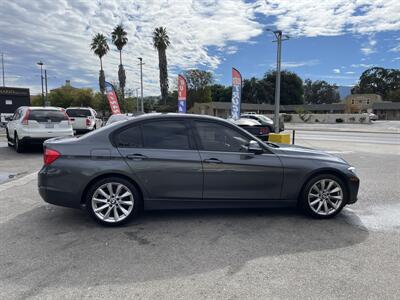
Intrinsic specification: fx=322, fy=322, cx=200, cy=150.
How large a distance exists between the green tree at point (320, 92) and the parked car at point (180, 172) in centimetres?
12300

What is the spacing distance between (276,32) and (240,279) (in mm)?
20805

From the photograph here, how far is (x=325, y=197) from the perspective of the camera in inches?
189

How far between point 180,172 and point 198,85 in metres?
73.3

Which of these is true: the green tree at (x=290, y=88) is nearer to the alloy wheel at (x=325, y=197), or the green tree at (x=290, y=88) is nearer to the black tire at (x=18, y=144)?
the black tire at (x=18, y=144)

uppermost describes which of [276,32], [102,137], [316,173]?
[276,32]

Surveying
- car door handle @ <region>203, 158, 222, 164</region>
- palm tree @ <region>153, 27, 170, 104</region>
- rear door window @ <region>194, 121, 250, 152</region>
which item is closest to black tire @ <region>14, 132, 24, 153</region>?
rear door window @ <region>194, 121, 250, 152</region>

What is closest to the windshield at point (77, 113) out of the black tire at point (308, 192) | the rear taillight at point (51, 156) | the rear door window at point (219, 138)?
the rear taillight at point (51, 156)

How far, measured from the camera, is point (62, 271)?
328 cm

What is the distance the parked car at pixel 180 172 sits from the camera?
4352mm

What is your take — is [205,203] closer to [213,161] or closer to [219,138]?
[213,161]

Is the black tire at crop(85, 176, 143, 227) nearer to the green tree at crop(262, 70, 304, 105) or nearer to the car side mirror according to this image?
the car side mirror

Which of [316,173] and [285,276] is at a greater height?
[316,173]

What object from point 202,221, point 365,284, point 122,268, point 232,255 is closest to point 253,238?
point 232,255

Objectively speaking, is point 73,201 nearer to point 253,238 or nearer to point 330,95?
point 253,238
